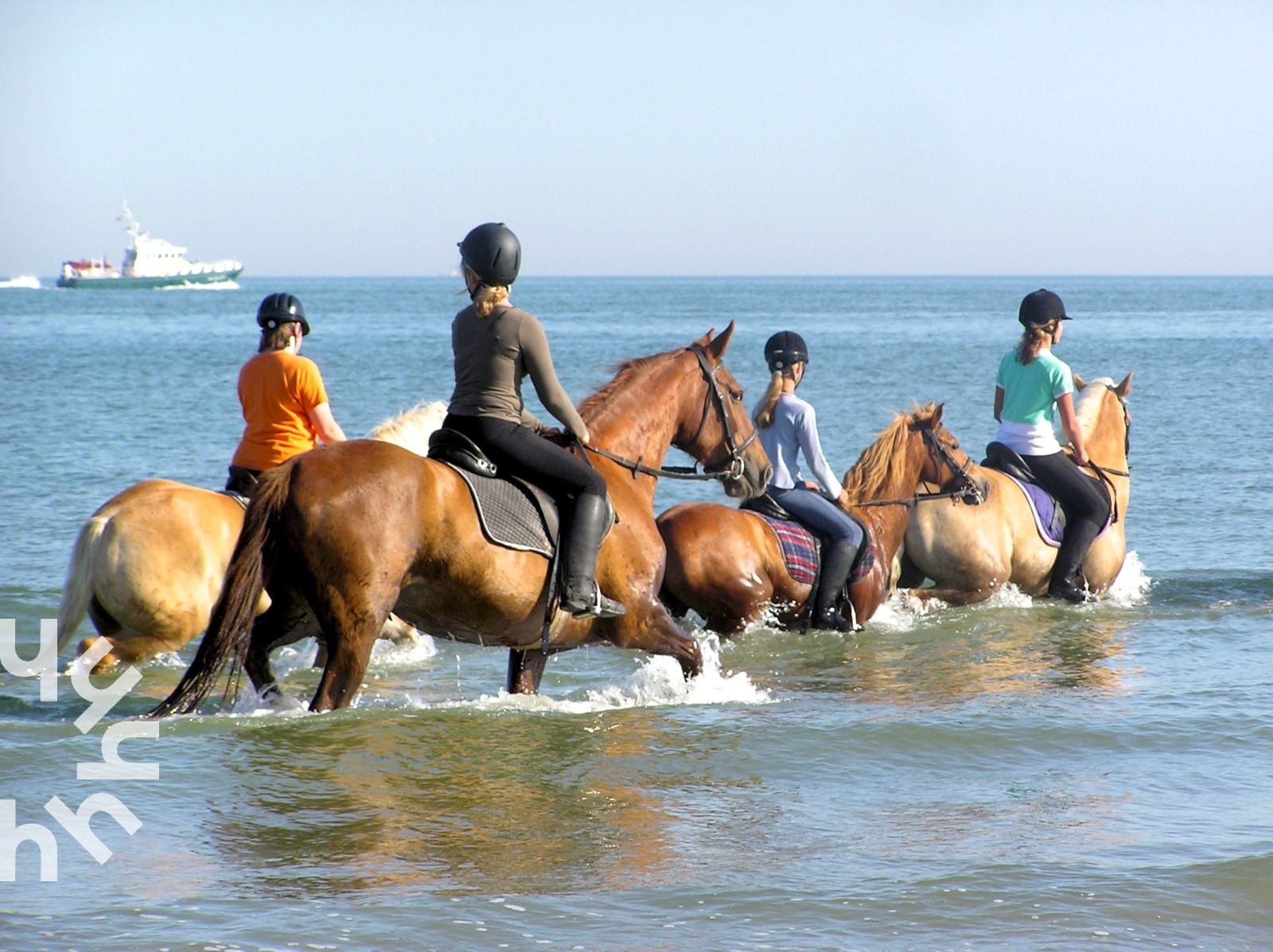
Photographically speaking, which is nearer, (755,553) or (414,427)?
(755,553)

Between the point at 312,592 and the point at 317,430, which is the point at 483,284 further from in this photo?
the point at 317,430

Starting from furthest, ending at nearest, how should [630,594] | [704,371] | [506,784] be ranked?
[704,371]
[630,594]
[506,784]

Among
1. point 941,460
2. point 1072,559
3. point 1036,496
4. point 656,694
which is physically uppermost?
point 941,460

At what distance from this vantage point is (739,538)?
8.91m

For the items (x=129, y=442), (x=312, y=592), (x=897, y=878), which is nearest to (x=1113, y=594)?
(x=897, y=878)

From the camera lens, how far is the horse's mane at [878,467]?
32.2ft

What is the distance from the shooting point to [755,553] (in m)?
8.95

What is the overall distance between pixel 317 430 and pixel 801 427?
314cm

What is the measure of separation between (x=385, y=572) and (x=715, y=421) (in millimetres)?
2511

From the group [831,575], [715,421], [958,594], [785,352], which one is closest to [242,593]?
[715,421]

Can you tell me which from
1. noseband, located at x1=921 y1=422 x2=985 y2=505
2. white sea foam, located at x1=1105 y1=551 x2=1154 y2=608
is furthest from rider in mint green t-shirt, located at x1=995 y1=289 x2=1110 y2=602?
noseband, located at x1=921 y1=422 x2=985 y2=505

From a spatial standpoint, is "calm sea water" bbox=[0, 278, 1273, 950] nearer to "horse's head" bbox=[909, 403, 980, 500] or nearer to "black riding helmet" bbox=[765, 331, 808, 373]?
"horse's head" bbox=[909, 403, 980, 500]

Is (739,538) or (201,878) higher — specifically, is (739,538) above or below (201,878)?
above

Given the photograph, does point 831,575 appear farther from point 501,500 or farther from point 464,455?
point 464,455
